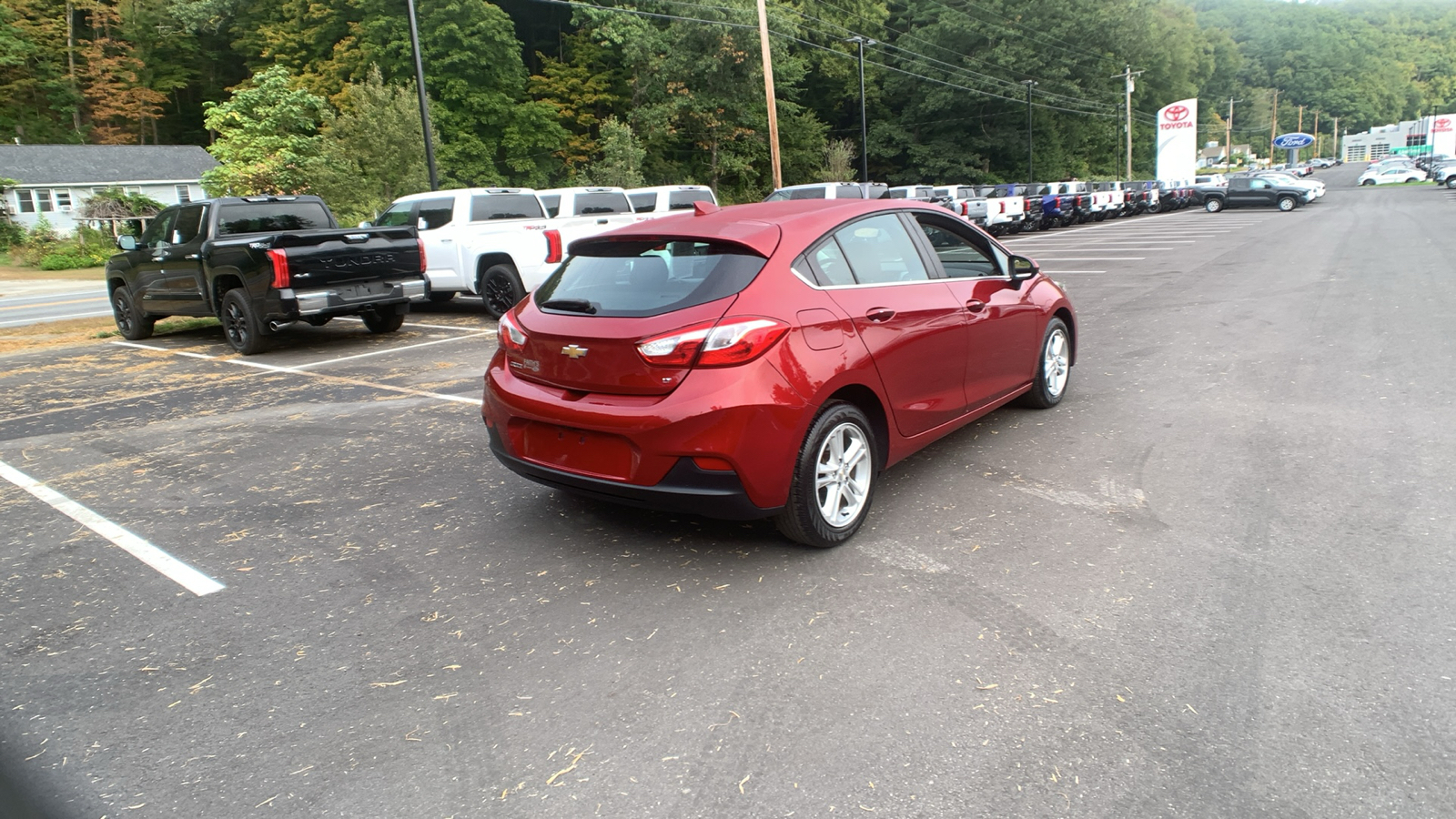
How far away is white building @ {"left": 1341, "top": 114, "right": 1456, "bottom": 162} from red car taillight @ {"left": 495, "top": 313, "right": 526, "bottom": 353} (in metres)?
A: 111

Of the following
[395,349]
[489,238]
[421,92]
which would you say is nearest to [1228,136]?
[421,92]

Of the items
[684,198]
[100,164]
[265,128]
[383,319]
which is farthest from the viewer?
[100,164]

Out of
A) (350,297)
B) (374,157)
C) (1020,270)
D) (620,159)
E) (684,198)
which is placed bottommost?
(350,297)

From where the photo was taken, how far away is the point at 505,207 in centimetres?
1388

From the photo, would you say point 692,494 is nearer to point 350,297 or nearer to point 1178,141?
point 350,297

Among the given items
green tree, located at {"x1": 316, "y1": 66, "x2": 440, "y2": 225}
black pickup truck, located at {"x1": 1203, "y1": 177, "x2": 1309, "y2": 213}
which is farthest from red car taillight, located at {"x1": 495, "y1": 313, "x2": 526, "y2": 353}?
black pickup truck, located at {"x1": 1203, "y1": 177, "x2": 1309, "y2": 213}

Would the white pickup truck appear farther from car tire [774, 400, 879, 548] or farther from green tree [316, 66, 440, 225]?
green tree [316, 66, 440, 225]

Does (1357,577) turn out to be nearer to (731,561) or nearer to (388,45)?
(731,561)

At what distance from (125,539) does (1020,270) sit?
17.7ft

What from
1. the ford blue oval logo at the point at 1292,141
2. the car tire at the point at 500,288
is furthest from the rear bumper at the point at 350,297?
the ford blue oval logo at the point at 1292,141

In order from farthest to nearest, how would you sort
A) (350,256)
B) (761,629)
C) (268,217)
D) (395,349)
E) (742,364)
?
(268,217), (395,349), (350,256), (742,364), (761,629)

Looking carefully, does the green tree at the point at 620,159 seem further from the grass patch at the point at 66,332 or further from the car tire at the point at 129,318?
the car tire at the point at 129,318

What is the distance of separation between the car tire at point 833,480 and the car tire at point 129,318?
11.5 m

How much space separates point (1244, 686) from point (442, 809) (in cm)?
251
